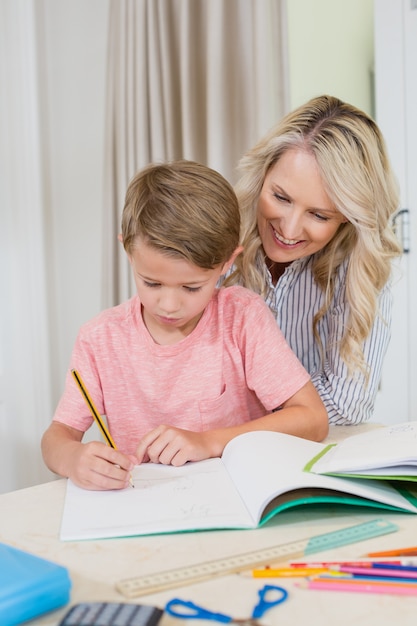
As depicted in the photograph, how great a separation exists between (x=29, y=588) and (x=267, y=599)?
0.68ft

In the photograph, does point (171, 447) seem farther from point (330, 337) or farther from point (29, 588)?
point (330, 337)

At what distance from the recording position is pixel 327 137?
1.48 m

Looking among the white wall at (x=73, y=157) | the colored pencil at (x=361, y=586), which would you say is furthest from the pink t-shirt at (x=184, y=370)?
the white wall at (x=73, y=157)

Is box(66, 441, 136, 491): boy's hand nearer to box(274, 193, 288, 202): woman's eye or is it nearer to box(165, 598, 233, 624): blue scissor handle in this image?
box(165, 598, 233, 624): blue scissor handle

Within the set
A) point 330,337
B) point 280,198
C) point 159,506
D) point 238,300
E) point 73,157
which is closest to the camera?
point 159,506

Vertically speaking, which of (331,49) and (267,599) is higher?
(331,49)

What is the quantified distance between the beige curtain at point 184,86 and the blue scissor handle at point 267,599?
202 cm

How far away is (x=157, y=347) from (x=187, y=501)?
0.49m

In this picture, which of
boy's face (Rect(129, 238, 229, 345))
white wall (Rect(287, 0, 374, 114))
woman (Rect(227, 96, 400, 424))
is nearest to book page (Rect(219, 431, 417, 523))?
boy's face (Rect(129, 238, 229, 345))

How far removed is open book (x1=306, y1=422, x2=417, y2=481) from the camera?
2.95 ft

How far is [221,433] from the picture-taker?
1.17 meters

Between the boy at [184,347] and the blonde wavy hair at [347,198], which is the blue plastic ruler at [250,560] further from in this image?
the blonde wavy hair at [347,198]

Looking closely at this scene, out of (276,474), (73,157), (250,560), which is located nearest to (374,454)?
(276,474)

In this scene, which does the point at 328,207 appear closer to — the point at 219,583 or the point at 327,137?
the point at 327,137
